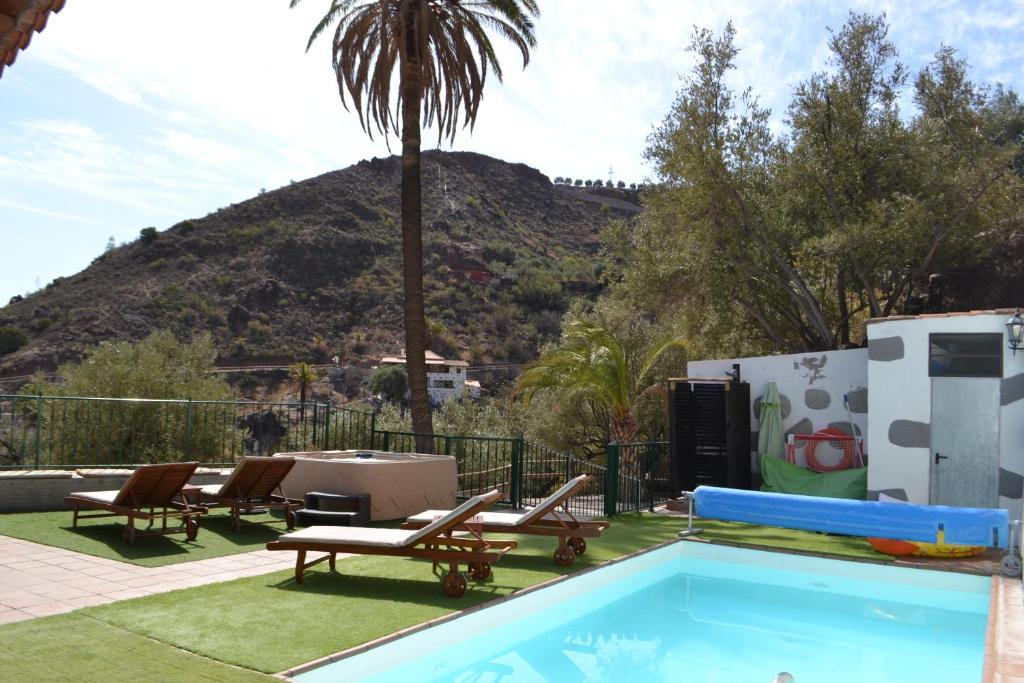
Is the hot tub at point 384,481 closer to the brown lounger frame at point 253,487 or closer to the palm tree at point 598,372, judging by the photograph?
the brown lounger frame at point 253,487

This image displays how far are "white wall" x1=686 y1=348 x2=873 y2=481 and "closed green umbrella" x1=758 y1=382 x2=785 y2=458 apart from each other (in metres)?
0.22

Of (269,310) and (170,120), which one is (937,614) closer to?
(170,120)

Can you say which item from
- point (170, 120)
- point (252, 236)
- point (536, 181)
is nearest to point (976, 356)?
point (170, 120)

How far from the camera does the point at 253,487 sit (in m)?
9.95

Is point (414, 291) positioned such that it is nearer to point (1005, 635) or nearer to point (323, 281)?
point (1005, 635)

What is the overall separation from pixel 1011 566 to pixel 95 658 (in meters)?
9.35

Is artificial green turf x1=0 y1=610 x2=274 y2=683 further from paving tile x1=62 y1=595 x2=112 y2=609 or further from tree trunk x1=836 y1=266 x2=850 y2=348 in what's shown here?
tree trunk x1=836 y1=266 x2=850 y2=348

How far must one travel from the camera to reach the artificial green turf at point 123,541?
8.25 meters

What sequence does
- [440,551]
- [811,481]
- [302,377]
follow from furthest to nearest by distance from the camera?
[302,377] → [811,481] → [440,551]

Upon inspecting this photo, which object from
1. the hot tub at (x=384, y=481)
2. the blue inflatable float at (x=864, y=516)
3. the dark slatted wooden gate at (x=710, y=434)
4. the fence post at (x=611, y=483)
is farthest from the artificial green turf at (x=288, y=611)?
the dark slatted wooden gate at (x=710, y=434)

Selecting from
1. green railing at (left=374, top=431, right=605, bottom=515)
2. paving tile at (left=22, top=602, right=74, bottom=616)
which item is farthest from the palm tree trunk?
paving tile at (left=22, top=602, right=74, bottom=616)

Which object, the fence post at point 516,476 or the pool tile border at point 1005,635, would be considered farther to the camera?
the fence post at point 516,476

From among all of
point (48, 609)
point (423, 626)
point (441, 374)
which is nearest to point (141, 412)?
point (48, 609)

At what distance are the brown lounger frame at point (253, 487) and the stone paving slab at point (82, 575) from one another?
3.79 ft
